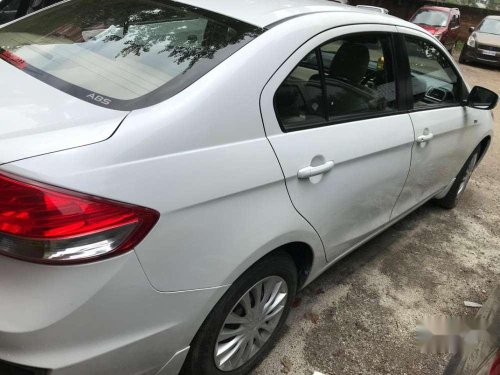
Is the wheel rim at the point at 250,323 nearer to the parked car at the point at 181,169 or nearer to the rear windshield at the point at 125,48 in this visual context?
the parked car at the point at 181,169

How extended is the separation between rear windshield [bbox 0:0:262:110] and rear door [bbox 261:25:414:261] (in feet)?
1.04

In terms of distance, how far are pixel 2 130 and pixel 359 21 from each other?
1800 mm

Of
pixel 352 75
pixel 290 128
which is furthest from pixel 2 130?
pixel 352 75

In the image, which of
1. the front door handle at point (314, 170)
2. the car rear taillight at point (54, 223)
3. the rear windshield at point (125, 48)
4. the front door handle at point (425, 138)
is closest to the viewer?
the car rear taillight at point (54, 223)

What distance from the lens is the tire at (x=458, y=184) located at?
4.05m

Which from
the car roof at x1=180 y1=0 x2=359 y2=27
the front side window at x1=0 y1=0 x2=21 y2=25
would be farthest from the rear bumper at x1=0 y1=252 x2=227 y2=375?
the front side window at x1=0 y1=0 x2=21 y2=25

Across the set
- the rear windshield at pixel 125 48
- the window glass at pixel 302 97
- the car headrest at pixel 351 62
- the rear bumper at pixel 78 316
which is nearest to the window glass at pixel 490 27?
the car headrest at pixel 351 62

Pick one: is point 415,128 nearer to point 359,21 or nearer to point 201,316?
point 359,21

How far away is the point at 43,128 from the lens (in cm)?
139

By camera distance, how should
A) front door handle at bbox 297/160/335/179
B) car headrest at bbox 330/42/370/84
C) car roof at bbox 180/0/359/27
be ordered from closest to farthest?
1. front door handle at bbox 297/160/335/179
2. car roof at bbox 180/0/359/27
3. car headrest at bbox 330/42/370/84

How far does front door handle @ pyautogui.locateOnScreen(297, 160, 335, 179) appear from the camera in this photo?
188cm

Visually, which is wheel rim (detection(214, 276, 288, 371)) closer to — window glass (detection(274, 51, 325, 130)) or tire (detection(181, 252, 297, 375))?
tire (detection(181, 252, 297, 375))

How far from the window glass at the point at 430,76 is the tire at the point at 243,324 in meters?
1.49

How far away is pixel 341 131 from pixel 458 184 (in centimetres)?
245
